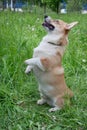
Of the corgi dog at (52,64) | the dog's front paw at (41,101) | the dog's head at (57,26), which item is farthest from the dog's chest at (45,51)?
the dog's front paw at (41,101)

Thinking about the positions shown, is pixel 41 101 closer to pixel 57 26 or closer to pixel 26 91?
pixel 26 91

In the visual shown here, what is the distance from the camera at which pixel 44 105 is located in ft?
13.1

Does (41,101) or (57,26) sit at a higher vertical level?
(57,26)

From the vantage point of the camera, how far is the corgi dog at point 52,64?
363cm

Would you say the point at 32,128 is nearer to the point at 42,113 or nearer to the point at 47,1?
the point at 42,113

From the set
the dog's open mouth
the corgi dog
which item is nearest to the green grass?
the corgi dog

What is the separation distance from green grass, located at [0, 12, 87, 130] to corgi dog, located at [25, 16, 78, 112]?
0.17m

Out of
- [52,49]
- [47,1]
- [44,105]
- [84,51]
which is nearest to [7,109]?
[44,105]

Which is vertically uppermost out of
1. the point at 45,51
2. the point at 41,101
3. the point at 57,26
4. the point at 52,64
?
the point at 57,26

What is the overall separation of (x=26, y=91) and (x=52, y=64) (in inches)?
29.2

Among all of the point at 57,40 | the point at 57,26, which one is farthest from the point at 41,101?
the point at 57,26

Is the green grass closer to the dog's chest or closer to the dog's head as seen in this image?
the dog's chest

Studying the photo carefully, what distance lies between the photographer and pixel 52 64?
12.0 feet

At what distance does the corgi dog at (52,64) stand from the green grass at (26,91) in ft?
0.54
